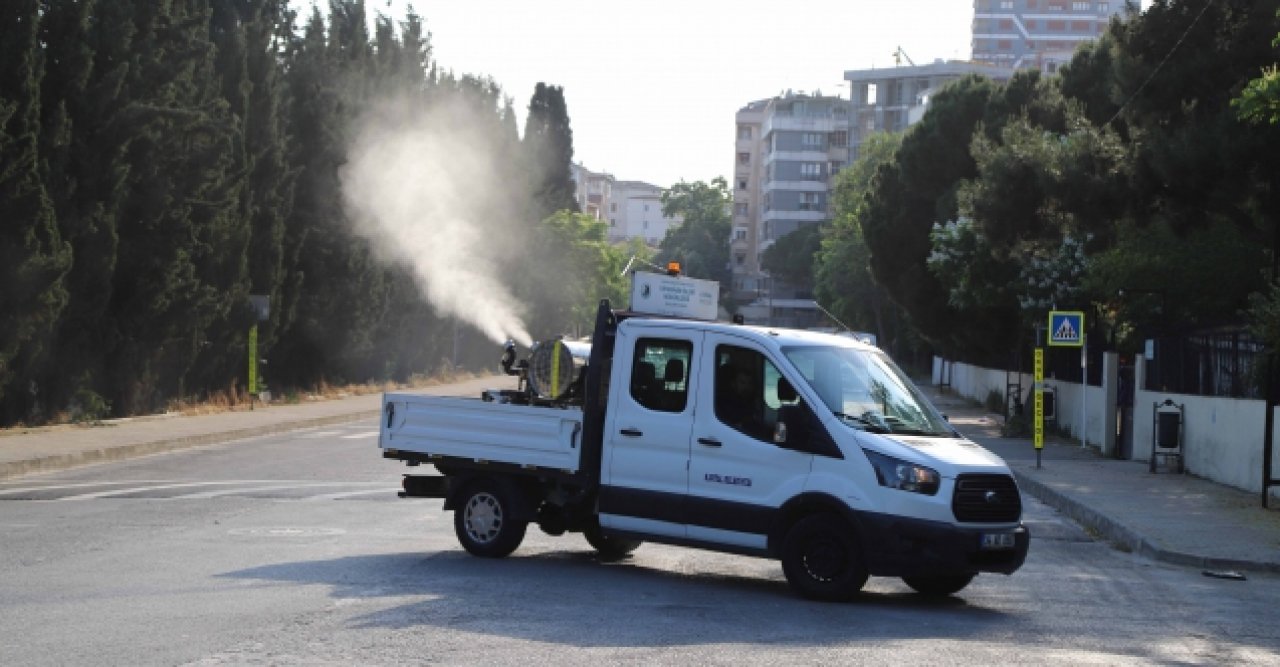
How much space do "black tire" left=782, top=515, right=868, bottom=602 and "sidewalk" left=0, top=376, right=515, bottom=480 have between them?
14.6 m

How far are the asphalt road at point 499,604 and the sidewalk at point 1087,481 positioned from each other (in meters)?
0.81

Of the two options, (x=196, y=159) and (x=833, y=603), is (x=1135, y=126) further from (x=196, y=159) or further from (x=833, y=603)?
(x=833, y=603)

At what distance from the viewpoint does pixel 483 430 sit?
13828mm

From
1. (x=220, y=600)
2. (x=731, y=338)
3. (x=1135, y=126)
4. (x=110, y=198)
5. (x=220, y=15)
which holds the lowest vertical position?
(x=220, y=600)

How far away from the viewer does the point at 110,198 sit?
111 ft

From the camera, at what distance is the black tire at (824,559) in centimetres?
1201

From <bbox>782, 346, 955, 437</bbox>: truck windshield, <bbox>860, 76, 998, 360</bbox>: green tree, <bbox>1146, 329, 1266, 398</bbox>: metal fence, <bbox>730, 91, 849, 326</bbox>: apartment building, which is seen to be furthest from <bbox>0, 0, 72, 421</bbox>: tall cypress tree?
<bbox>730, 91, 849, 326</bbox>: apartment building

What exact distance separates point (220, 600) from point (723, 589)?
142 inches

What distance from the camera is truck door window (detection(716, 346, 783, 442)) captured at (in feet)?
41.3

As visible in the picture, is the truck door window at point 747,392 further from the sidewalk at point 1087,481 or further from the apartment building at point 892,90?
→ the apartment building at point 892,90

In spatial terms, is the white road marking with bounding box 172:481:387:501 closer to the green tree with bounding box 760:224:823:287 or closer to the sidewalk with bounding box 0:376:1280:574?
the sidewalk with bounding box 0:376:1280:574

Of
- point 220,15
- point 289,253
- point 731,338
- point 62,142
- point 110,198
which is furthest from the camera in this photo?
point 289,253

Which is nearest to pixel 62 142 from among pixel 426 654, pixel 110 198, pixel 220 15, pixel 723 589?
pixel 110 198

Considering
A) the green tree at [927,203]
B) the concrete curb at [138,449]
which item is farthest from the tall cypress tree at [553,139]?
the concrete curb at [138,449]
